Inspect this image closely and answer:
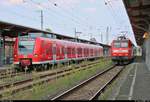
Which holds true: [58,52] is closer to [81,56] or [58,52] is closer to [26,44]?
[26,44]

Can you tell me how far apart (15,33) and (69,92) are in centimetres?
2061

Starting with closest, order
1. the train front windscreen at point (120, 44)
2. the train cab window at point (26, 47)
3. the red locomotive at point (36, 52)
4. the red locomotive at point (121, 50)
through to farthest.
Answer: the red locomotive at point (36, 52)
the train cab window at point (26, 47)
the red locomotive at point (121, 50)
the train front windscreen at point (120, 44)

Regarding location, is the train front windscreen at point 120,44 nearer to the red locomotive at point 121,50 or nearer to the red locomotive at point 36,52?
the red locomotive at point 121,50

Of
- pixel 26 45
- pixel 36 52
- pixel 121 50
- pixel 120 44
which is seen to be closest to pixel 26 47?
pixel 26 45

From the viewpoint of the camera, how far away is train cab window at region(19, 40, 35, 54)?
26750mm

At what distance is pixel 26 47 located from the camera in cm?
2694

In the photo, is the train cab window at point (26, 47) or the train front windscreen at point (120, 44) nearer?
the train cab window at point (26, 47)

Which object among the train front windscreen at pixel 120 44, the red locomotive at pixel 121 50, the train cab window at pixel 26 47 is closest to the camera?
the train cab window at pixel 26 47

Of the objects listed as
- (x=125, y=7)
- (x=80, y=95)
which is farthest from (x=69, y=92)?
(x=125, y=7)

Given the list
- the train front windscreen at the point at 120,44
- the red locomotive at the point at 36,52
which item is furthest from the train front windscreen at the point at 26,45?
the train front windscreen at the point at 120,44

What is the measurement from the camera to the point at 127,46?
40031 mm

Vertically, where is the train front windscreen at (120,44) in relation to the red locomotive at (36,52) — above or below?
above

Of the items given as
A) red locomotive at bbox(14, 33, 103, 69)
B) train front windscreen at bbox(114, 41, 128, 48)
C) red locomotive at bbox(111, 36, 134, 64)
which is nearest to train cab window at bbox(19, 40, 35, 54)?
red locomotive at bbox(14, 33, 103, 69)

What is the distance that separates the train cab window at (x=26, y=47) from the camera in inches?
1053
